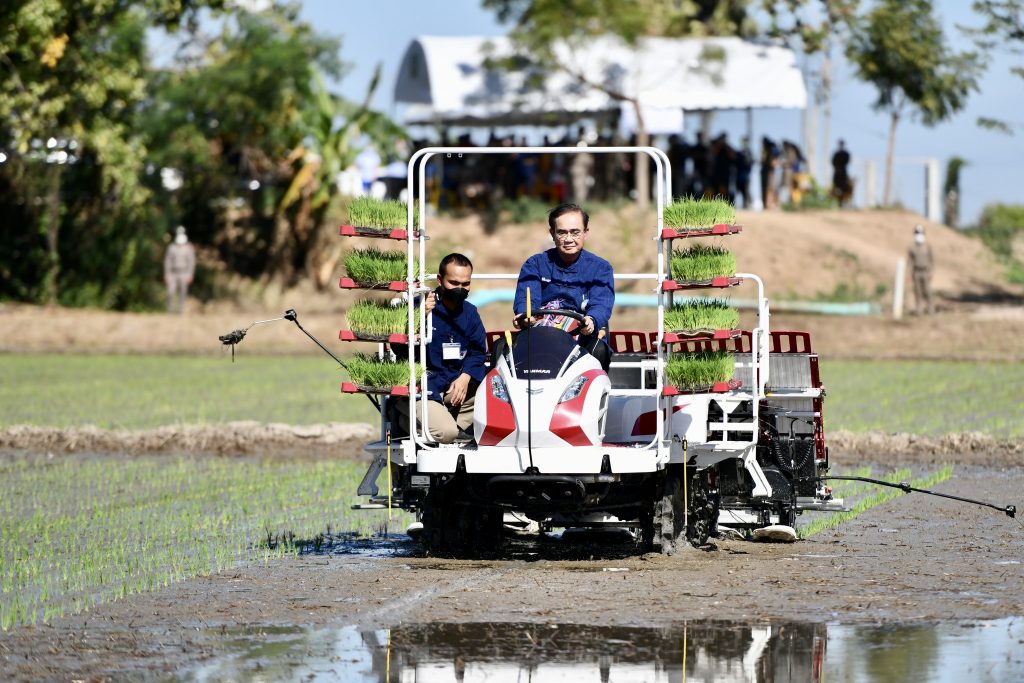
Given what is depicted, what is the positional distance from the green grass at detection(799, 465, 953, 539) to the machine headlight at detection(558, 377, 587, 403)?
274 cm

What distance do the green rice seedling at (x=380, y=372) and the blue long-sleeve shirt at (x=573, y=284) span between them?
0.81 meters

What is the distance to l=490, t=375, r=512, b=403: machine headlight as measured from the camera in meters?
11.4

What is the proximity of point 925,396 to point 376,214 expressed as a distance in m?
16.9

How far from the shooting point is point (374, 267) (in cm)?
1194

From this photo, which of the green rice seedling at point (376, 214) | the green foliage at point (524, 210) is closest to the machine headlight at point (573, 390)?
the green rice seedling at point (376, 214)

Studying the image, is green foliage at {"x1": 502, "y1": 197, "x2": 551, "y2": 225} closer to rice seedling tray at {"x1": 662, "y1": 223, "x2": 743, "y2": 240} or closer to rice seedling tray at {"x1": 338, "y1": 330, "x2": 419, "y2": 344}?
rice seedling tray at {"x1": 338, "y1": 330, "x2": 419, "y2": 344}

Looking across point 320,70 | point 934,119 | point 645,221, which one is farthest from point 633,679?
point 934,119

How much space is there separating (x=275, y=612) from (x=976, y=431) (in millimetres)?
12992

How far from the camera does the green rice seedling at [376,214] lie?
12.0 m

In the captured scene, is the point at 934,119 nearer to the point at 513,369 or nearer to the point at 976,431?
the point at 976,431

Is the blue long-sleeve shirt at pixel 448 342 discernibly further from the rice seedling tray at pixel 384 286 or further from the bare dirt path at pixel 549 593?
the bare dirt path at pixel 549 593

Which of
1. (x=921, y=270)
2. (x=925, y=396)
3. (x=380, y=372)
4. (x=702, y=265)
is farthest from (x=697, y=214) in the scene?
(x=921, y=270)

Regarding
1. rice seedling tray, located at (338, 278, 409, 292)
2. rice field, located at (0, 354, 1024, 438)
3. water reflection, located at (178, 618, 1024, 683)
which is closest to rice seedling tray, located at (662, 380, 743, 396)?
rice seedling tray, located at (338, 278, 409, 292)

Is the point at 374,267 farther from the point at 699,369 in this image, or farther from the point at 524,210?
the point at 524,210
